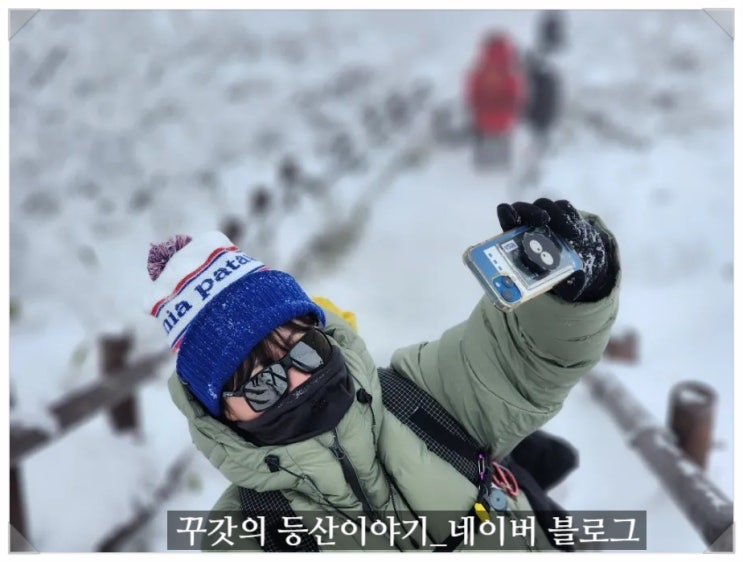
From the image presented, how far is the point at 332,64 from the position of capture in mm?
8891

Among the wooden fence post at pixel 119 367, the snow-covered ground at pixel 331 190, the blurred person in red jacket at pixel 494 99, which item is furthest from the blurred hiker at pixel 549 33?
the wooden fence post at pixel 119 367

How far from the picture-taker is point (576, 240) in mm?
1081

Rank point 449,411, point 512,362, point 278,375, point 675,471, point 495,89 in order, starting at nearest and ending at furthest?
1. point 278,375
2. point 512,362
3. point 449,411
4. point 675,471
5. point 495,89

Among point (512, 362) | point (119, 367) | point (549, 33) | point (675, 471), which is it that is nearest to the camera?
point (512, 362)

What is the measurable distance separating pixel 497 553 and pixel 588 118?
765cm

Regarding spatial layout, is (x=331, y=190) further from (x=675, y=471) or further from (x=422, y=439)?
(x=422, y=439)

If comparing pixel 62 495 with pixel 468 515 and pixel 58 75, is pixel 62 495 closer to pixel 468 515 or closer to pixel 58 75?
pixel 468 515

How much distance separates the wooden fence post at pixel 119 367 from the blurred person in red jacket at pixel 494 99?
4.95 m

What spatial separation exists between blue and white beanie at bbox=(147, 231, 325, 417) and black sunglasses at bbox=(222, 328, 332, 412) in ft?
0.15

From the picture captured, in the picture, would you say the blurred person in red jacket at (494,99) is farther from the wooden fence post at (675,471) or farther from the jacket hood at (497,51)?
the wooden fence post at (675,471)

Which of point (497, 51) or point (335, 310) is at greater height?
point (497, 51)

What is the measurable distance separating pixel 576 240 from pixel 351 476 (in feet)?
2.11

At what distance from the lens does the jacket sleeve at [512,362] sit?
115 centimetres

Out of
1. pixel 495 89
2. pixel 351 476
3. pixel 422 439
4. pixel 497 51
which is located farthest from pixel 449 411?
pixel 497 51
